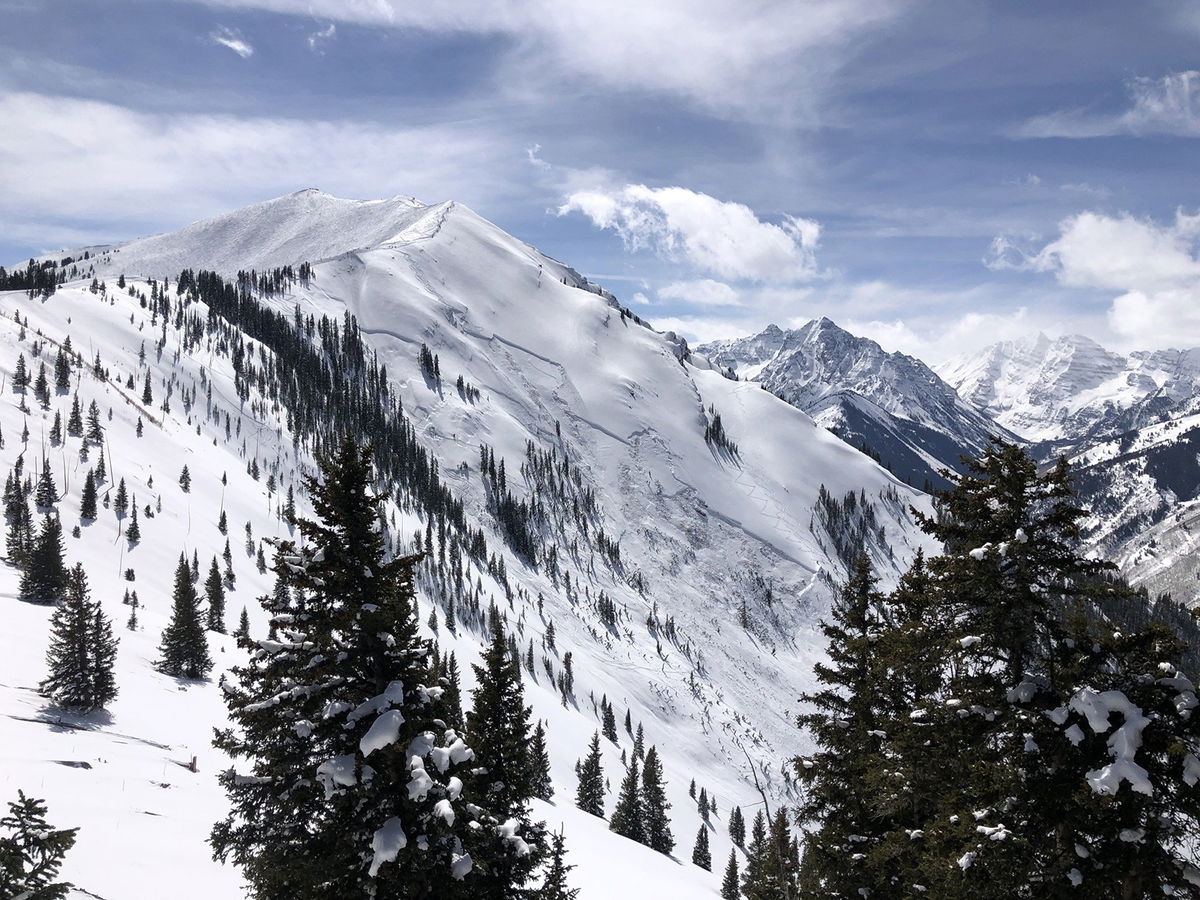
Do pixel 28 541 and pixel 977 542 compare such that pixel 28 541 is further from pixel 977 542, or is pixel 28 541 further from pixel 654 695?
pixel 654 695

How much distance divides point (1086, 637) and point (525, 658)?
136343mm

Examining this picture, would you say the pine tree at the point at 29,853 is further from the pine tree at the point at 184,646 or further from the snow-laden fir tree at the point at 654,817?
the snow-laden fir tree at the point at 654,817

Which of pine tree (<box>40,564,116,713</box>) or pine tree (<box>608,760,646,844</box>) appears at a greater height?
pine tree (<box>40,564,116,713</box>)

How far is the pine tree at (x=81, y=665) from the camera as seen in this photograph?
106 ft

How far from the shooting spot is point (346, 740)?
472 inches

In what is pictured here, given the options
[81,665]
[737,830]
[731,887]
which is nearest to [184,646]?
[81,665]

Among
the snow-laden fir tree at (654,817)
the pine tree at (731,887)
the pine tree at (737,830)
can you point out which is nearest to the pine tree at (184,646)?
the pine tree at (731,887)

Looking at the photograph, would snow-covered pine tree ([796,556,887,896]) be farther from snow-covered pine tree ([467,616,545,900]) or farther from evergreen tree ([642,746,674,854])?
evergreen tree ([642,746,674,854])

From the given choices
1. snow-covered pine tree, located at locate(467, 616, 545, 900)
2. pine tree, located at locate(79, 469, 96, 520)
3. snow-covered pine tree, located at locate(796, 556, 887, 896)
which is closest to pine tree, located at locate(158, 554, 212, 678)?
snow-covered pine tree, located at locate(467, 616, 545, 900)

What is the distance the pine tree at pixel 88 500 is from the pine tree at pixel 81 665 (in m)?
83.2

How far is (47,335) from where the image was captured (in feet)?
590

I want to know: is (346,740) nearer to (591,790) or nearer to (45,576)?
(45,576)

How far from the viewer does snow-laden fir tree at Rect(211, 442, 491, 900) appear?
11.3 metres

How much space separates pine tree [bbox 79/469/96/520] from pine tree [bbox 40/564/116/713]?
83.2 metres
